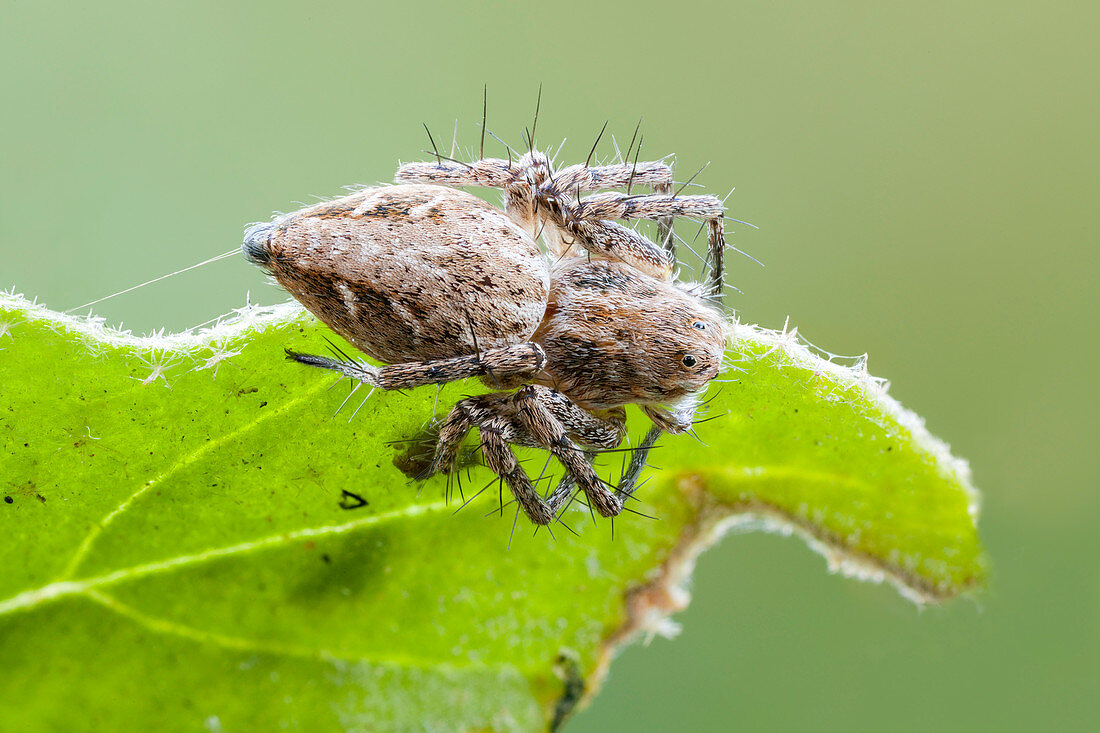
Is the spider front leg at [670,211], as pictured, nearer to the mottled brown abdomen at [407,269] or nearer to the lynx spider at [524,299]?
the lynx spider at [524,299]

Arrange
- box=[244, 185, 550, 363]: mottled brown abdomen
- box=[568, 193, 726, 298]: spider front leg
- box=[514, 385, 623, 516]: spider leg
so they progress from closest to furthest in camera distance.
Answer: box=[244, 185, 550, 363]: mottled brown abdomen
box=[514, 385, 623, 516]: spider leg
box=[568, 193, 726, 298]: spider front leg

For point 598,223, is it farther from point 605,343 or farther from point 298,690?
point 298,690

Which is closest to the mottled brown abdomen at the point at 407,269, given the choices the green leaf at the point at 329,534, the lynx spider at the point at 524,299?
the lynx spider at the point at 524,299

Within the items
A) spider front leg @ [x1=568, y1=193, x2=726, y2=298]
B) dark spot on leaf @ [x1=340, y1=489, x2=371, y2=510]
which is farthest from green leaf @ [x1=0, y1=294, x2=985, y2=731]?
spider front leg @ [x1=568, y1=193, x2=726, y2=298]

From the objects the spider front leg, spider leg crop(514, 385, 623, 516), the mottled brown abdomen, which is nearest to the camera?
the mottled brown abdomen

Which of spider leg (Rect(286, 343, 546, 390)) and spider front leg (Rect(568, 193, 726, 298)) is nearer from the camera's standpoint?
spider leg (Rect(286, 343, 546, 390))

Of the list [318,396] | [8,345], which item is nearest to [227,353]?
[318,396]

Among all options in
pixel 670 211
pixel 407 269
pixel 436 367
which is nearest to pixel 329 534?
pixel 436 367

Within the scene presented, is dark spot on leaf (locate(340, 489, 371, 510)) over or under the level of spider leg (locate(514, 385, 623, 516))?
under

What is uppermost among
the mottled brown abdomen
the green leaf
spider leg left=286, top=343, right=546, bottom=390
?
the mottled brown abdomen

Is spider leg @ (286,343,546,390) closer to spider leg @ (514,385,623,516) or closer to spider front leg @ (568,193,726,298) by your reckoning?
spider leg @ (514,385,623,516)
